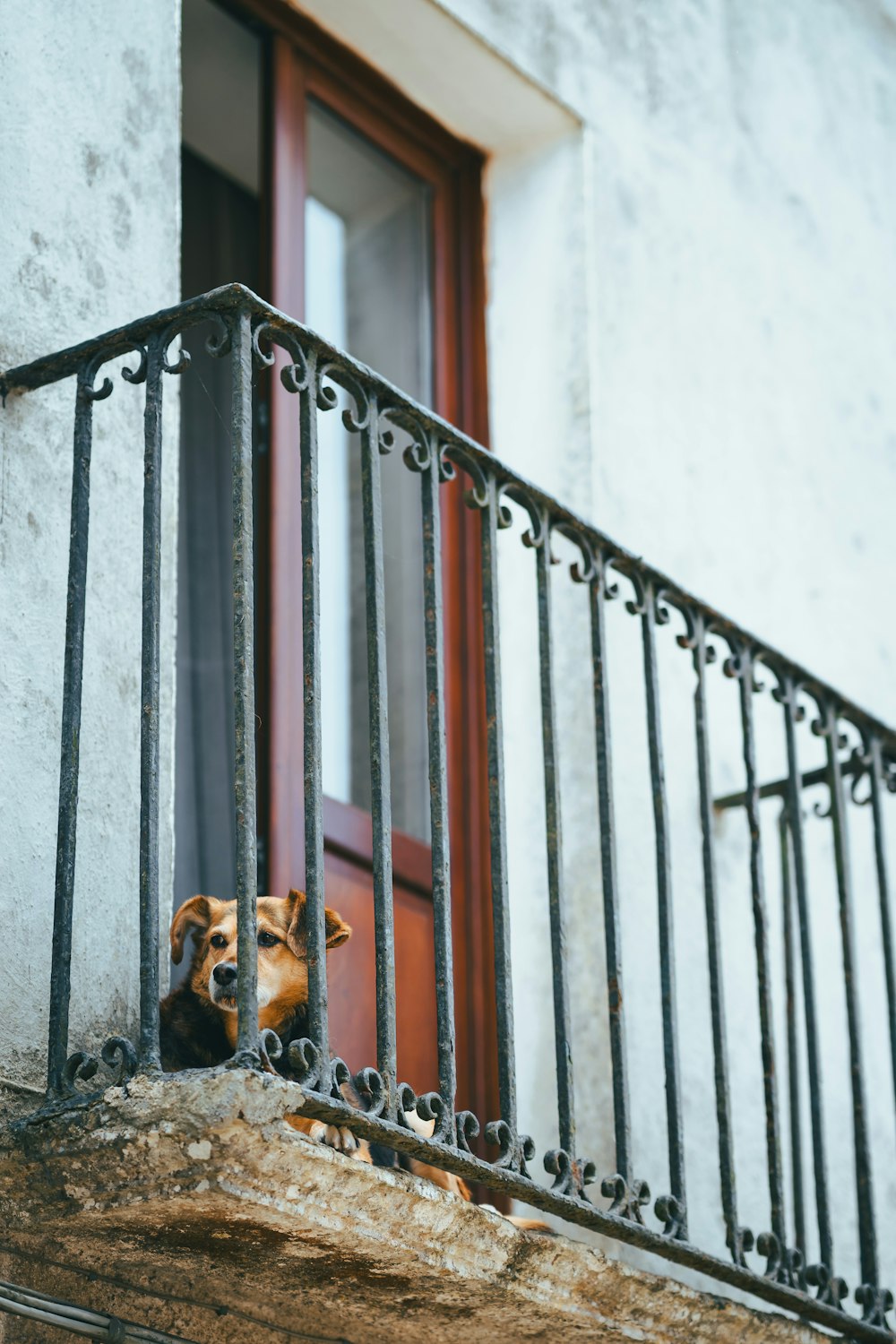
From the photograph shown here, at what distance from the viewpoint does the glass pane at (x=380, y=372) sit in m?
6.21

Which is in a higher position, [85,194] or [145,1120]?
[85,194]

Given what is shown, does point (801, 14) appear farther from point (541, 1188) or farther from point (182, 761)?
point (541, 1188)

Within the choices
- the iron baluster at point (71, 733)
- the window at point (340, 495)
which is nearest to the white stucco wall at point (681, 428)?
the window at point (340, 495)

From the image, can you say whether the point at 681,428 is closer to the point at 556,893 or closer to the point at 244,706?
the point at 556,893

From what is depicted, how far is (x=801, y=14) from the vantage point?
7914 millimetres

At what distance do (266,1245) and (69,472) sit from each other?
160cm

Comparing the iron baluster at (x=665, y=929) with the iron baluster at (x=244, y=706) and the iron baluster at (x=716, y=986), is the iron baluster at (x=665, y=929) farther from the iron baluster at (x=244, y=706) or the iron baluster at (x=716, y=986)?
the iron baluster at (x=244, y=706)

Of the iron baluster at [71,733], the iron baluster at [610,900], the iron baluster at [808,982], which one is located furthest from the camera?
Result: the iron baluster at [808,982]

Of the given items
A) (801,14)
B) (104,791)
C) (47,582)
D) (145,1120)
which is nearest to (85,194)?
(47,582)

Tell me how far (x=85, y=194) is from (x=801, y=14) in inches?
154

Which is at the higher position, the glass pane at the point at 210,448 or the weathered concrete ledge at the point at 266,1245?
the glass pane at the point at 210,448

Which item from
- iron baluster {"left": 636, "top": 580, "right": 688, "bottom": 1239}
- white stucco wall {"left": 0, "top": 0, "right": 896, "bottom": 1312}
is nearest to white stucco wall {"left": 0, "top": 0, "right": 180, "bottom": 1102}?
white stucco wall {"left": 0, "top": 0, "right": 896, "bottom": 1312}

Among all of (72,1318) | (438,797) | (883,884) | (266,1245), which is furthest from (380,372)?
(72,1318)

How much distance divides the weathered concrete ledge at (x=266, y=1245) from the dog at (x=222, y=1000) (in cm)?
16
